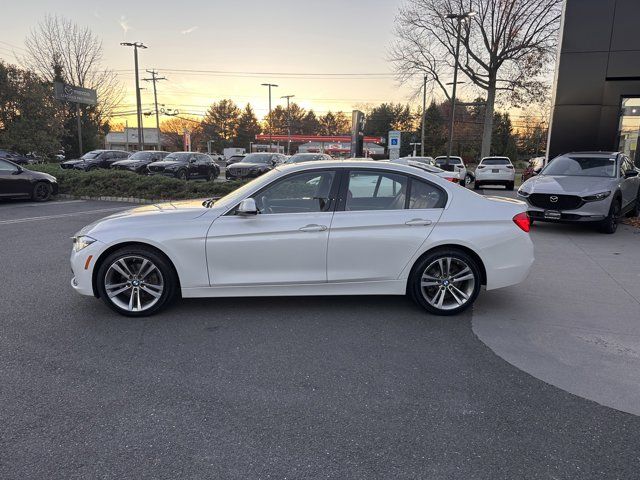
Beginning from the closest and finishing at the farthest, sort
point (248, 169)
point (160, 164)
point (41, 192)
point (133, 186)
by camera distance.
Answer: point (41, 192), point (133, 186), point (248, 169), point (160, 164)

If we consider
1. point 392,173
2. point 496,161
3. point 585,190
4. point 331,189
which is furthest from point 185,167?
point 392,173

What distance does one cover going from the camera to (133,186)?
16.4m

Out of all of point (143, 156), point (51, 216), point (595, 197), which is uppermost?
point (143, 156)

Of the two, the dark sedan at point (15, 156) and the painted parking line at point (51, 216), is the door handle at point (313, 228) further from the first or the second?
the dark sedan at point (15, 156)

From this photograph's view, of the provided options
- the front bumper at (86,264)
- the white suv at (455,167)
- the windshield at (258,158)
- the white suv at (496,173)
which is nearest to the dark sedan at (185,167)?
the windshield at (258,158)

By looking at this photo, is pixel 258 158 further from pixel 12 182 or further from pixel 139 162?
pixel 12 182

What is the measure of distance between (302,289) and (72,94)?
26466 mm

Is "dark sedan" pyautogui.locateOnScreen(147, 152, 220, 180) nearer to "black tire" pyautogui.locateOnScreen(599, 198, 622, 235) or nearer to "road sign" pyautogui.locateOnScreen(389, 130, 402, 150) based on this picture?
"road sign" pyautogui.locateOnScreen(389, 130, 402, 150)

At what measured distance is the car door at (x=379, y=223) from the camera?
466cm

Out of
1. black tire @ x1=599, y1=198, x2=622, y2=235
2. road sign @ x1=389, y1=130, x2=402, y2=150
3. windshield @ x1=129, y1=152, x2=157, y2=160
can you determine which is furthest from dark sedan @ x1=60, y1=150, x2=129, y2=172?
black tire @ x1=599, y1=198, x2=622, y2=235

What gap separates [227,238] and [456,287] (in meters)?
2.42

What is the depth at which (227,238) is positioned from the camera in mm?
4586

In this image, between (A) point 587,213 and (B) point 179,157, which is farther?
(B) point 179,157

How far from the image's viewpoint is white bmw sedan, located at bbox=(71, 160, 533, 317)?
459 centimetres
